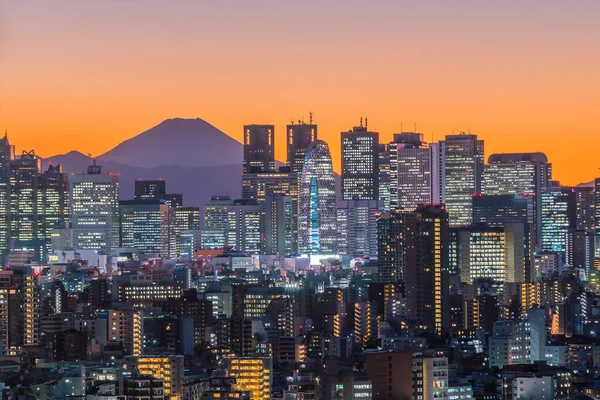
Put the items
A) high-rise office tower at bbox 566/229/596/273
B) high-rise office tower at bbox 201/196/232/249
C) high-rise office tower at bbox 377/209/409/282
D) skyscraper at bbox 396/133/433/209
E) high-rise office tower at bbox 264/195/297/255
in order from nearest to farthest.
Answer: high-rise office tower at bbox 377/209/409/282, high-rise office tower at bbox 566/229/596/273, skyscraper at bbox 396/133/433/209, high-rise office tower at bbox 264/195/297/255, high-rise office tower at bbox 201/196/232/249

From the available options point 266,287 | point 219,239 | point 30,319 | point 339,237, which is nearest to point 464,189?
point 339,237

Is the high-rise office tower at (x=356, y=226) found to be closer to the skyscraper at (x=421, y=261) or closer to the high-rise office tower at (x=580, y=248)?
the high-rise office tower at (x=580, y=248)

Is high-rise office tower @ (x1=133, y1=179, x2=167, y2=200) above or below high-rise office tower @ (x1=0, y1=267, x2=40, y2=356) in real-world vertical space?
above

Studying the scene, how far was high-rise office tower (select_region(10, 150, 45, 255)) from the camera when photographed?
95.2 meters

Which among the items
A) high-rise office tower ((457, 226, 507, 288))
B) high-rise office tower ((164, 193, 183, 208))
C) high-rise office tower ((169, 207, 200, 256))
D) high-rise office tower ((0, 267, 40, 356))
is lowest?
high-rise office tower ((0, 267, 40, 356))

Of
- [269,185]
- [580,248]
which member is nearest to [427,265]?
[580,248]

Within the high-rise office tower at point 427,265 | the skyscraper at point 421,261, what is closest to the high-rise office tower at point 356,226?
the skyscraper at point 421,261

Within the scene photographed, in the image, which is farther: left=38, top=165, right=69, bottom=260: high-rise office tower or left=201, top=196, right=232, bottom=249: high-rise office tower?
left=201, top=196, right=232, bottom=249: high-rise office tower

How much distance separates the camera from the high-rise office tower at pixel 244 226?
10362 centimetres

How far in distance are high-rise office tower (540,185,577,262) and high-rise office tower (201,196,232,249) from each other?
61.2 feet

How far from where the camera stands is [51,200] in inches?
3922

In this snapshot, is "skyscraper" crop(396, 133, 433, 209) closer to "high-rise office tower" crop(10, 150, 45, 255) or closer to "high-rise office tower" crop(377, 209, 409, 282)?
"high-rise office tower" crop(10, 150, 45, 255)

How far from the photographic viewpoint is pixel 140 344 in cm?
4609

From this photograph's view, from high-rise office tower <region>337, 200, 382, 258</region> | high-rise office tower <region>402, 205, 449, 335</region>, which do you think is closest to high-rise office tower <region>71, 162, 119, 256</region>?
high-rise office tower <region>337, 200, 382, 258</region>
